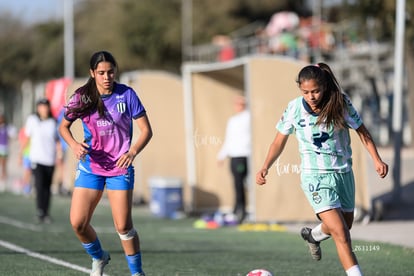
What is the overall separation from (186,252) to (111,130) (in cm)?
407

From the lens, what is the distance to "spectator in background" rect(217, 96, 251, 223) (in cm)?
1747

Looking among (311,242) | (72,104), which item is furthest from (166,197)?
(72,104)

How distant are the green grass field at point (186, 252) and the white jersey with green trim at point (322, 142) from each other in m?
2.22

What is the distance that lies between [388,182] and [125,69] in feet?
125

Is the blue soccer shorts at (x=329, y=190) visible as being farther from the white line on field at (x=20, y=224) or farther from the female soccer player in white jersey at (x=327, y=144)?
the white line on field at (x=20, y=224)

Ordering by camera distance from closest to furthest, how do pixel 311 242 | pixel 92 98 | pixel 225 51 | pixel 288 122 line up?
pixel 288 122 < pixel 92 98 < pixel 311 242 < pixel 225 51

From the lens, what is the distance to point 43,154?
56.8 feet

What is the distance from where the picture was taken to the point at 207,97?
19.8 m

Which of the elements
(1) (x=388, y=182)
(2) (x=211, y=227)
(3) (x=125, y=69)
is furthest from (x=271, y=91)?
(3) (x=125, y=69)

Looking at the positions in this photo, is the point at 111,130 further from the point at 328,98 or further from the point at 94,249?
the point at 328,98

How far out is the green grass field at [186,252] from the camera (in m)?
10.6

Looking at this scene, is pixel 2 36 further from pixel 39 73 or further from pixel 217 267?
pixel 217 267

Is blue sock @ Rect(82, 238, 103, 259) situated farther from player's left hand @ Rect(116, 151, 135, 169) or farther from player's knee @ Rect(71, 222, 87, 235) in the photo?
player's left hand @ Rect(116, 151, 135, 169)

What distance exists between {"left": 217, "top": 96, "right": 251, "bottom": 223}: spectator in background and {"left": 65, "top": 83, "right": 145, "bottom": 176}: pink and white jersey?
28.3ft
